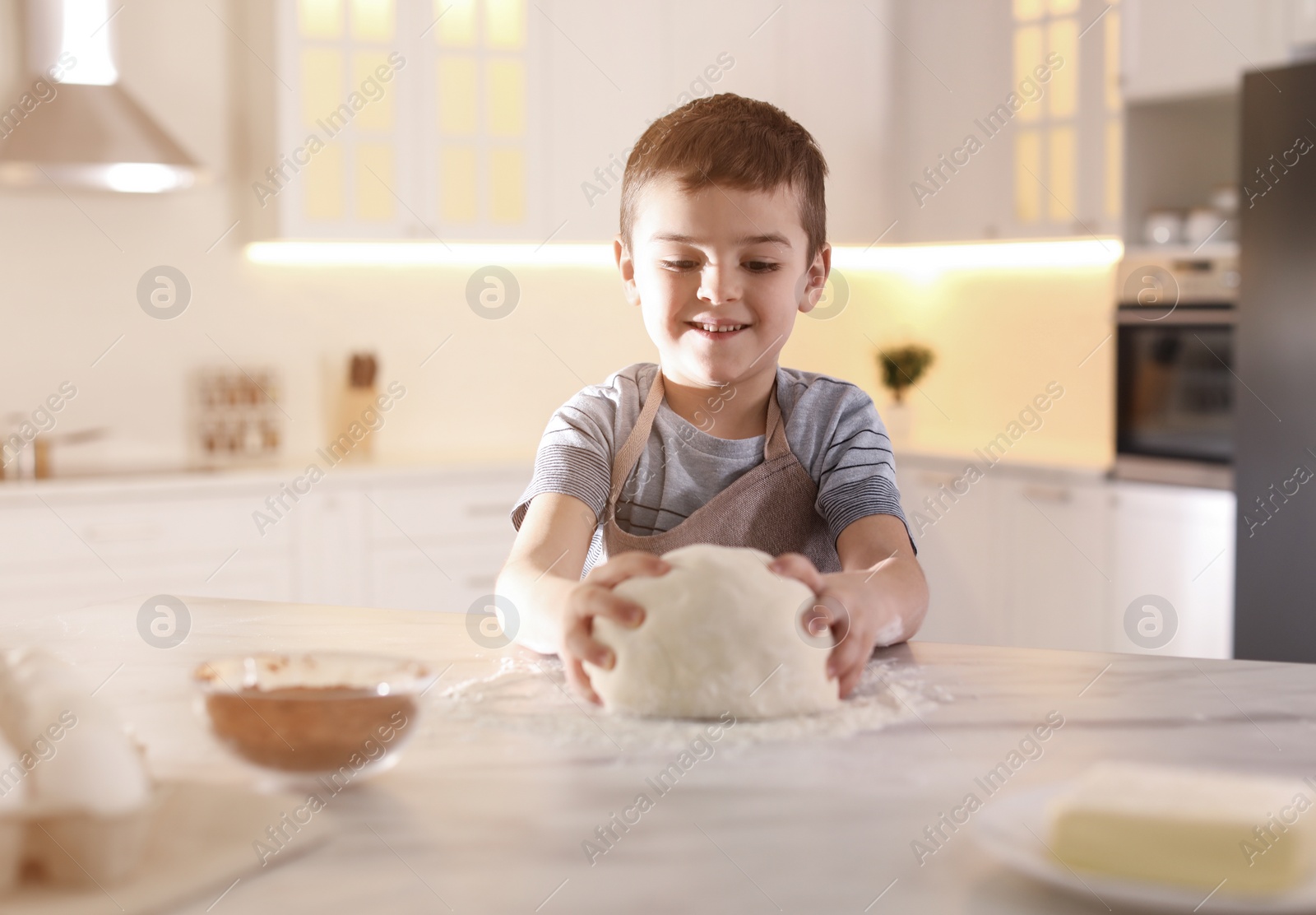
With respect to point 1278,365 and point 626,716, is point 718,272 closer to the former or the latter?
point 626,716

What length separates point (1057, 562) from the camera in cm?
304

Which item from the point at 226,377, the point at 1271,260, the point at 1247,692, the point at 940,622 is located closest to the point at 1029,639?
the point at 940,622

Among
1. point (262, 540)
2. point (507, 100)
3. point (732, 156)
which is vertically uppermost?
point (507, 100)

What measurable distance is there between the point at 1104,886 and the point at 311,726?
370 mm

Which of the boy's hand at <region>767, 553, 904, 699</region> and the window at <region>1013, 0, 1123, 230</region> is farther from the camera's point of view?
the window at <region>1013, 0, 1123, 230</region>

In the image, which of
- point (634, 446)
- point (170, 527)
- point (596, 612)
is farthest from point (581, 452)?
point (170, 527)

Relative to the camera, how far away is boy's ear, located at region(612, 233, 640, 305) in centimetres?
126

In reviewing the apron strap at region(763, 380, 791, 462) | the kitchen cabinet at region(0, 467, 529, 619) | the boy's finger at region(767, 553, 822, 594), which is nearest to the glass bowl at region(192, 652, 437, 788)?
the boy's finger at region(767, 553, 822, 594)

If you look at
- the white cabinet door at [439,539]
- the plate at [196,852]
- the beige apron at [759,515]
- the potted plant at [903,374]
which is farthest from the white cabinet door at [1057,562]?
the plate at [196,852]

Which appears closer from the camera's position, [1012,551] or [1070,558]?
[1070,558]

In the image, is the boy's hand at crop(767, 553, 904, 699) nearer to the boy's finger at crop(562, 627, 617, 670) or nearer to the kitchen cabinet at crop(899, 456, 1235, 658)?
the boy's finger at crop(562, 627, 617, 670)

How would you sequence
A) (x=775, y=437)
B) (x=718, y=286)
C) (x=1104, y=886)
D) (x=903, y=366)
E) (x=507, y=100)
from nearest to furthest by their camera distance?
(x=1104, y=886)
(x=718, y=286)
(x=775, y=437)
(x=507, y=100)
(x=903, y=366)

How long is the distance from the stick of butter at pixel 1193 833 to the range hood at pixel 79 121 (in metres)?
2.72

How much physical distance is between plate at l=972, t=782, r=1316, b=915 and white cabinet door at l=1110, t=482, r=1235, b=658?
223 centimetres
